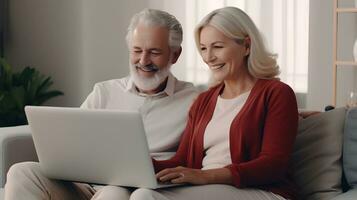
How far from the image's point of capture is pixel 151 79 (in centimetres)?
241

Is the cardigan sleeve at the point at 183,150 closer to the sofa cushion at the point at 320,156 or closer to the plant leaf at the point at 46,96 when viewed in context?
the sofa cushion at the point at 320,156

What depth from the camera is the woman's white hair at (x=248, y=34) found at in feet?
6.89

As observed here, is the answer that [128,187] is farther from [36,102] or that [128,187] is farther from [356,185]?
[36,102]

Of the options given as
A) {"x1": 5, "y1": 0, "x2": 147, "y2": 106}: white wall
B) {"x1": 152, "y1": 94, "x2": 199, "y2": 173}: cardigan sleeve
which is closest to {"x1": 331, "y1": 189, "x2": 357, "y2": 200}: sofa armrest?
{"x1": 152, "y1": 94, "x2": 199, "y2": 173}: cardigan sleeve

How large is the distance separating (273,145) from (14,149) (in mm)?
1021

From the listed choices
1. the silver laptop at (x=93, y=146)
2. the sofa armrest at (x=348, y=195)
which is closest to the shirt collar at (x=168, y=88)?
the silver laptop at (x=93, y=146)

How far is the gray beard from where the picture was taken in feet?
7.90

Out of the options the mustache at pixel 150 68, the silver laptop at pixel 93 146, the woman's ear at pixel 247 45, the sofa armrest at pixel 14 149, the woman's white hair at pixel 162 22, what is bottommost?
the sofa armrest at pixel 14 149

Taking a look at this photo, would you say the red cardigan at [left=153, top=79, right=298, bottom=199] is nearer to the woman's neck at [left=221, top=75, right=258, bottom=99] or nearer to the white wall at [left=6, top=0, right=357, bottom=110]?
the woman's neck at [left=221, top=75, right=258, bottom=99]

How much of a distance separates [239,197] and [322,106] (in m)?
2.40

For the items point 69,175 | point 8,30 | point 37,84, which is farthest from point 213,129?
point 8,30

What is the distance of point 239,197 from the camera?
1864 mm

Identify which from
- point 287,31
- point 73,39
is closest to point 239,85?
point 287,31

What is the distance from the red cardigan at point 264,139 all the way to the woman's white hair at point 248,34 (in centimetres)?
4
